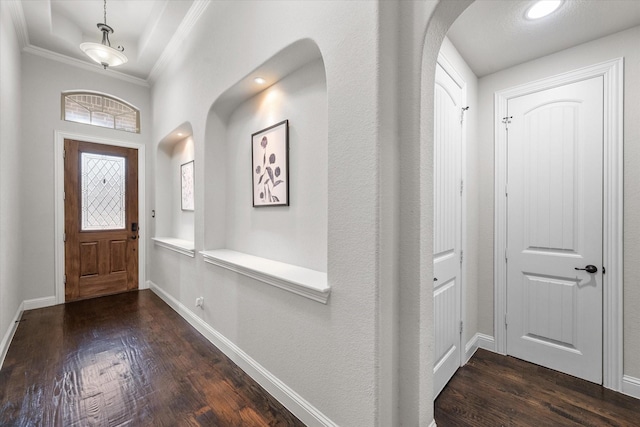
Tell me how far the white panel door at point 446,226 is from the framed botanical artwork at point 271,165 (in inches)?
44.3

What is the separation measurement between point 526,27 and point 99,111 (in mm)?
5338

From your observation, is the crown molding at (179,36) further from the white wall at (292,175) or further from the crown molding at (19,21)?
the crown molding at (19,21)

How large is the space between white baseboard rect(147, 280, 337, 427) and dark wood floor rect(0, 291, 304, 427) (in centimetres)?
5

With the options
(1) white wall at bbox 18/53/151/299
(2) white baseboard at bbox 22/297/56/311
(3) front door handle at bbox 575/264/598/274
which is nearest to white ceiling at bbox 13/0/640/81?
(1) white wall at bbox 18/53/151/299

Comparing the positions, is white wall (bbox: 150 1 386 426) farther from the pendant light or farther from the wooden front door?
the wooden front door

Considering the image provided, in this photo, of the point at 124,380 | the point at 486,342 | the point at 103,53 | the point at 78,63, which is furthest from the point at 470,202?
the point at 78,63

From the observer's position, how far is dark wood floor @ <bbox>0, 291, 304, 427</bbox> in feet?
5.75

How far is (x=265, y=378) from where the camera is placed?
2014mm

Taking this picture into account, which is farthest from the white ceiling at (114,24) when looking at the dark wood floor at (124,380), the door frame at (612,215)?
the door frame at (612,215)

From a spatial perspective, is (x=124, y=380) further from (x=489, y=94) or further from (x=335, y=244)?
(x=489, y=94)

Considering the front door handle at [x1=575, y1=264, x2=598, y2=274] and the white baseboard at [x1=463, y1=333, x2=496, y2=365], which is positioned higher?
the front door handle at [x1=575, y1=264, x2=598, y2=274]

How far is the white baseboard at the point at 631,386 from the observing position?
194 centimetres

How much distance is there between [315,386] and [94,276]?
13.8ft

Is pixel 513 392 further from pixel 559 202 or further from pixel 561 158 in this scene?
pixel 561 158
